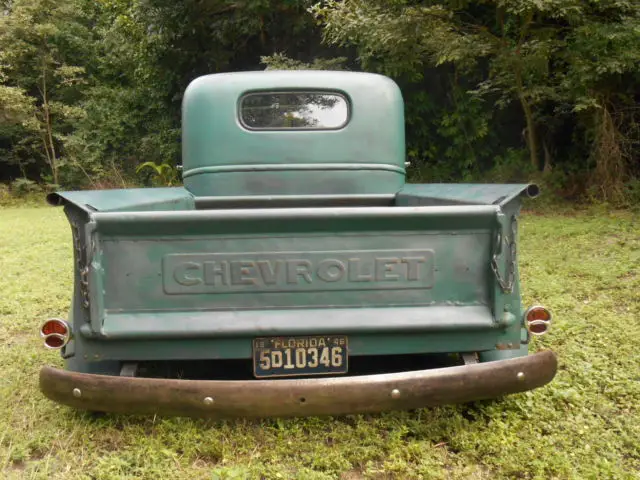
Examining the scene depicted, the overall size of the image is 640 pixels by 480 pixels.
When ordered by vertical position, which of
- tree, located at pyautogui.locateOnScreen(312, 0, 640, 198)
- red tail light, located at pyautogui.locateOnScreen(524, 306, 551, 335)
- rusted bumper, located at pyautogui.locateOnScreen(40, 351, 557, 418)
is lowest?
rusted bumper, located at pyautogui.locateOnScreen(40, 351, 557, 418)

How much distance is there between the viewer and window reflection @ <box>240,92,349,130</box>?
4195mm

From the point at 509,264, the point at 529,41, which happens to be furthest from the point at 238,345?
the point at 529,41

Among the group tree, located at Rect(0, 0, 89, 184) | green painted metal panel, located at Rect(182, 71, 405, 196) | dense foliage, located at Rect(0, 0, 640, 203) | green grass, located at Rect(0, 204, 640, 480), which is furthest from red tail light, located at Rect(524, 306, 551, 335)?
tree, located at Rect(0, 0, 89, 184)

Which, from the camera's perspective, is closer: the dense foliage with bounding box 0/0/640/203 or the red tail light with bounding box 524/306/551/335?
the red tail light with bounding box 524/306/551/335

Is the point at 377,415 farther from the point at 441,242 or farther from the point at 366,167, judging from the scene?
the point at 366,167

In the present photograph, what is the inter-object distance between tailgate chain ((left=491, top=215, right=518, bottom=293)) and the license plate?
726 mm

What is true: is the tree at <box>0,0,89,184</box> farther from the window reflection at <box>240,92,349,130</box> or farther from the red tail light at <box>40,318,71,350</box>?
the red tail light at <box>40,318,71,350</box>

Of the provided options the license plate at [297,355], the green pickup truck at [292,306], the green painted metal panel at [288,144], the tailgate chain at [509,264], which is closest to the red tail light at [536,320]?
the green pickup truck at [292,306]

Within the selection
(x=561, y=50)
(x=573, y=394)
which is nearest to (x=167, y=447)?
(x=573, y=394)

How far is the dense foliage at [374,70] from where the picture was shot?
9477 millimetres

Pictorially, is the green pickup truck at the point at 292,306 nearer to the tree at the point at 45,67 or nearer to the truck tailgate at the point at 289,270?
the truck tailgate at the point at 289,270

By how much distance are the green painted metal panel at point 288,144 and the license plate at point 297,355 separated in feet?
5.80

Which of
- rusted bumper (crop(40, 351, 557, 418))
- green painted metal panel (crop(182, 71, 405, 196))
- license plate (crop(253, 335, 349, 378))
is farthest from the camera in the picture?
green painted metal panel (crop(182, 71, 405, 196))

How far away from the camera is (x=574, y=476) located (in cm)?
233
